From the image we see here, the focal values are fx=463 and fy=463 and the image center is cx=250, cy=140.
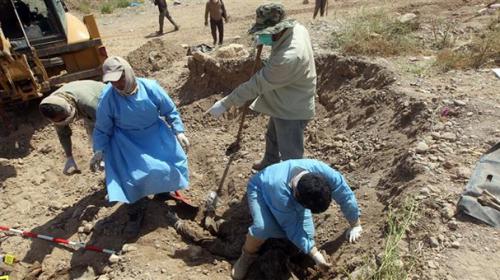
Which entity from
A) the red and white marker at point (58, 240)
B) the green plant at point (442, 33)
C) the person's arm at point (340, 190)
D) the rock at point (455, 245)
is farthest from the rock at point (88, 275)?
the green plant at point (442, 33)

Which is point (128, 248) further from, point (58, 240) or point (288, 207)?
point (288, 207)

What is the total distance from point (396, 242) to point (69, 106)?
8.95 ft

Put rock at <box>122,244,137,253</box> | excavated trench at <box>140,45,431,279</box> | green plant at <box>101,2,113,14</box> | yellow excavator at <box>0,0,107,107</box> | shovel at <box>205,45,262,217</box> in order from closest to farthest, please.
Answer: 1. excavated trench at <box>140,45,431,279</box>
2. rock at <box>122,244,137,253</box>
3. shovel at <box>205,45,262,217</box>
4. yellow excavator at <box>0,0,107,107</box>
5. green plant at <box>101,2,113,14</box>

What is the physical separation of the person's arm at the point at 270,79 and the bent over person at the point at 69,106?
1370 mm

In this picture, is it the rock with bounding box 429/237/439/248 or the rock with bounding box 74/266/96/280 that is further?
the rock with bounding box 74/266/96/280

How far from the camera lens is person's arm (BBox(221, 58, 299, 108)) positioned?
11.1 ft

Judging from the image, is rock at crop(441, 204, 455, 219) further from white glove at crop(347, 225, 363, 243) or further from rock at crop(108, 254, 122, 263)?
rock at crop(108, 254, 122, 263)

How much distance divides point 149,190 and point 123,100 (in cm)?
79

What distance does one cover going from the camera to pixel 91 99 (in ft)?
13.5

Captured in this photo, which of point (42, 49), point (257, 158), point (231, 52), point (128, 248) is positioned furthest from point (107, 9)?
point (128, 248)

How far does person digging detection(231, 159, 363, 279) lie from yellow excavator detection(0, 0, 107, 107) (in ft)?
11.9

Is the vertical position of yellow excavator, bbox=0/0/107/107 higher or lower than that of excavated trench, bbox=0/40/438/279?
higher

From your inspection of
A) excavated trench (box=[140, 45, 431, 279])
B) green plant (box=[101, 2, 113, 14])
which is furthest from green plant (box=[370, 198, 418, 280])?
green plant (box=[101, 2, 113, 14])

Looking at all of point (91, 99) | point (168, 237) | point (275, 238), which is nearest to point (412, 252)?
point (275, 238)
